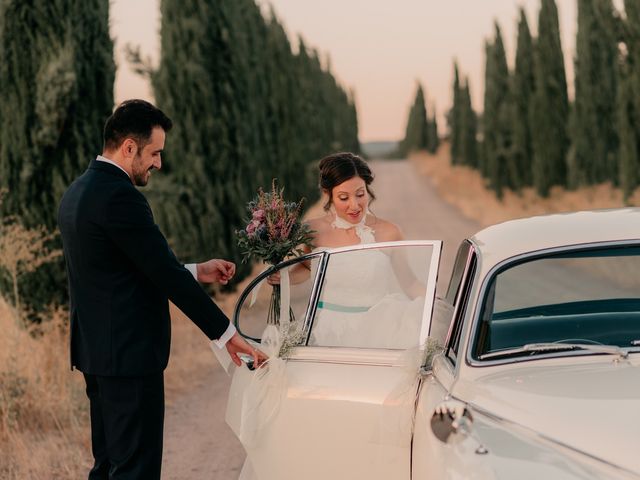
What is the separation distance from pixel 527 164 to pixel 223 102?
80.4 ft

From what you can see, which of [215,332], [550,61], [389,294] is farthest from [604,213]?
[550,61]

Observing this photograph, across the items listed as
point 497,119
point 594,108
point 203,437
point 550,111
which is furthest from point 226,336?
point 497,119

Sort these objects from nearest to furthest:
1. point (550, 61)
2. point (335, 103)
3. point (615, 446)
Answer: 1. point (615, 446)
2. point (550, 61)
3. point (335, 103)

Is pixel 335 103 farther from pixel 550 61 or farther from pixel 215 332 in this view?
pixel 215 332

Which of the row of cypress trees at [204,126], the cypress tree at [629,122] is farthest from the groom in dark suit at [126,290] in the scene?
the cypress tree at [629,122]

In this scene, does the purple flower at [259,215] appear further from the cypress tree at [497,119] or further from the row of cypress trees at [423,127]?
the row of cypress trees at [423,127]

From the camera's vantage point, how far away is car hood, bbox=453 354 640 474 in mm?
2836

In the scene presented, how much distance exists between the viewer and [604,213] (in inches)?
164

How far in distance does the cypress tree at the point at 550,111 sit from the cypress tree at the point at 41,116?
2606 centimetres

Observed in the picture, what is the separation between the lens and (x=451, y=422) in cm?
306

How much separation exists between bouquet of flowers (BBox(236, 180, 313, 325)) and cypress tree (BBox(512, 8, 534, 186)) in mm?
32039

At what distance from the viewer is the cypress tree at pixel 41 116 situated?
9656 mm

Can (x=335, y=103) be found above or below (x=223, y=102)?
below

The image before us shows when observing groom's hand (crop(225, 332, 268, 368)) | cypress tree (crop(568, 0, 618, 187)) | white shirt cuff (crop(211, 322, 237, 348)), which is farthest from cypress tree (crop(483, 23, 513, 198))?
white shirt cuff (crop(211, 322, 237, 348))
